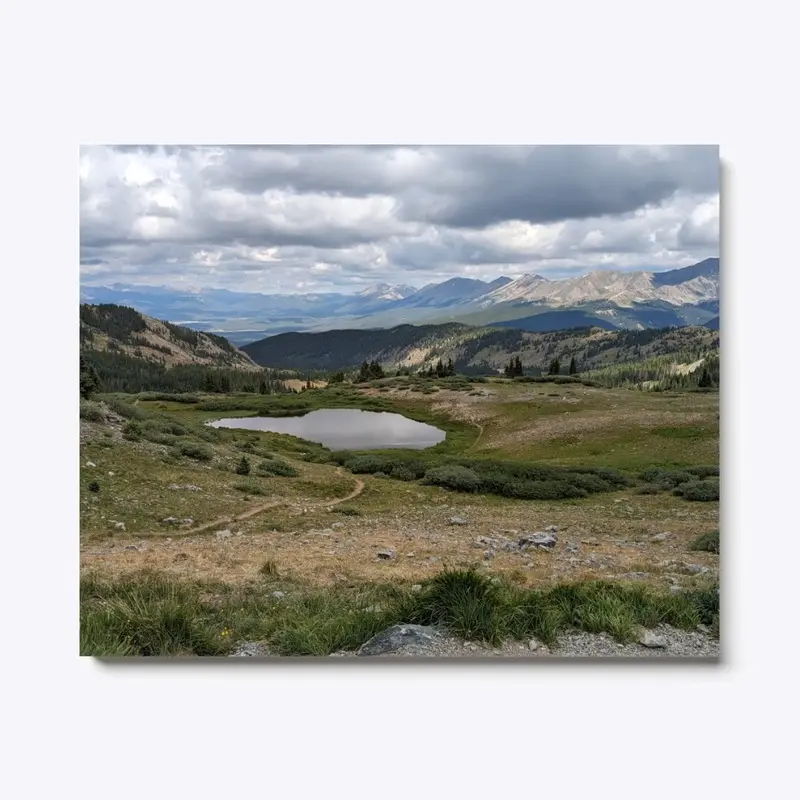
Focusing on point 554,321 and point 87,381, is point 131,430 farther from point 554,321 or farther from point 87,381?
point 554,321

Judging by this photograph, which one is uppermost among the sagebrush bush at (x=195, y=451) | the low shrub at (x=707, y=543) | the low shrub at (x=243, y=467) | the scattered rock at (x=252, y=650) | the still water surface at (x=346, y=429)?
the still water surface at (x=346, y=429)

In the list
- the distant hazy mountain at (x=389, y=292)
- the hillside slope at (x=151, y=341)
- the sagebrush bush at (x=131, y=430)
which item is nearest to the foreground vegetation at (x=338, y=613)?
the sagebrush bush at (x=131, y=430)

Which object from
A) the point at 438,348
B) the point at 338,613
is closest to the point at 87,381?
the point at 338,613

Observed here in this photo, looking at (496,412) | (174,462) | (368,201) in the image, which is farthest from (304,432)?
(368,201)

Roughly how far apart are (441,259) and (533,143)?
1.34 meters

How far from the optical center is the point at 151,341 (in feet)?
18.6

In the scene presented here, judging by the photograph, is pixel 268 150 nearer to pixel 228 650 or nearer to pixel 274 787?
pixel 228 650

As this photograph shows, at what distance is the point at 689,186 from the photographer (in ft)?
17.7

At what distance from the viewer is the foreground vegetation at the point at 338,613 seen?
5.01 meters

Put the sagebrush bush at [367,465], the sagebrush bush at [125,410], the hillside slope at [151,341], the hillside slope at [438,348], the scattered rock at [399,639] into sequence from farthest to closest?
the hillside slope at [438,348]
the sagebrush bush at [367,465]
the sagebrush bush at [125,410]
the hillside slope at [151,341]
the scattered rock at [399,639]

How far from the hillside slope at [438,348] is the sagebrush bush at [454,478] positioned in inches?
39.1

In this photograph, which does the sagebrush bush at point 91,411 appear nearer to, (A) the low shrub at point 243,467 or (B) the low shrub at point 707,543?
(A) the low shrub at point 243,467

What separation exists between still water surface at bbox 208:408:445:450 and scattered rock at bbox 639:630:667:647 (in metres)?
2.43

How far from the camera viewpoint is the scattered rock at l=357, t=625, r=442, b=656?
196 inches
